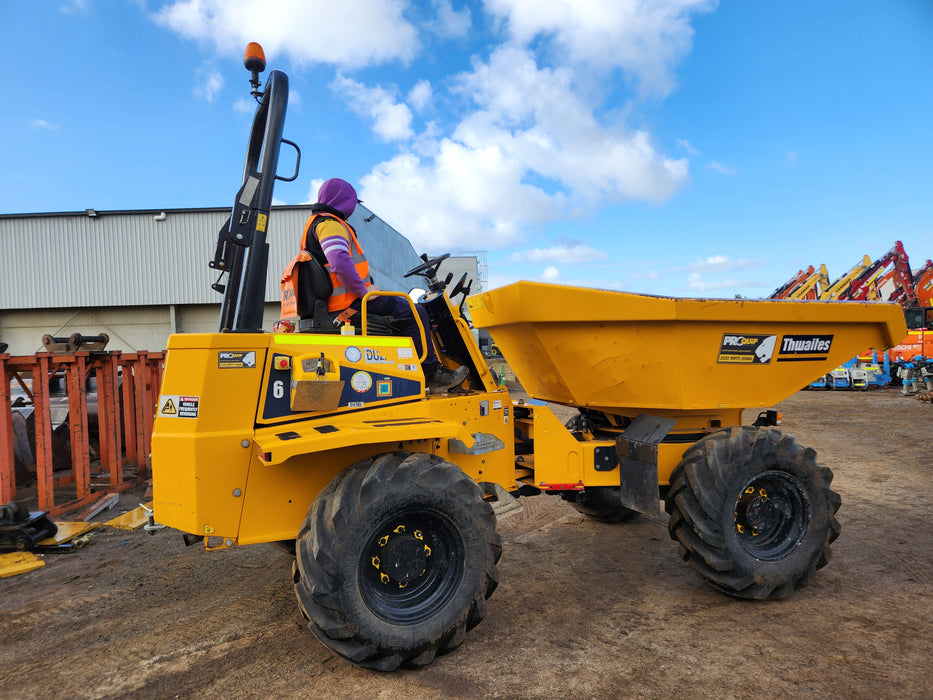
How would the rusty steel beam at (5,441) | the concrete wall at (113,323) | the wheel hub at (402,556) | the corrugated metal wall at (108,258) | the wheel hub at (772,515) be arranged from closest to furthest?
the wheel hub at (402,556)
the wheel hub at (772,515)
the rusty steel beam at (5,441)
the corrugated metal wall at (108,258)
the concrete wall at (113,323)

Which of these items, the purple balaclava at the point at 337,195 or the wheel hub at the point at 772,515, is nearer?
the purple balaclava at the point at 337,195

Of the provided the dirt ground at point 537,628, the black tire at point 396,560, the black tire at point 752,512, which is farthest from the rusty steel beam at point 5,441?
the black tire at point 752,512

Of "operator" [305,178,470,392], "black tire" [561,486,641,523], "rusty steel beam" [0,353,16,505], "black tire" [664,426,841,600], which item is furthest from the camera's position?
"rusty steel beam" [0,353,16,505]

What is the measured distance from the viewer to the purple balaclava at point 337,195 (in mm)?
3812

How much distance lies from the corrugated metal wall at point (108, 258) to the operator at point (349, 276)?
19.0 m

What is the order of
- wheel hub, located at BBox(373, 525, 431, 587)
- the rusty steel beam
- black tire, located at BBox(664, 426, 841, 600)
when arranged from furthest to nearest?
the rusty steel beam → black tire, located at BBox(664, 426, 841, 600) → wheel hub, located at BBox(373, 525, 431, 587)

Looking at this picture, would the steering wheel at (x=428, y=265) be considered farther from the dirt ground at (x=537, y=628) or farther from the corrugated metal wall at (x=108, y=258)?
the corrugated metal wall at (x=108, y=258)

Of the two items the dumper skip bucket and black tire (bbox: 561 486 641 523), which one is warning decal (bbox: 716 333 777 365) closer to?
the dumper skip bucket

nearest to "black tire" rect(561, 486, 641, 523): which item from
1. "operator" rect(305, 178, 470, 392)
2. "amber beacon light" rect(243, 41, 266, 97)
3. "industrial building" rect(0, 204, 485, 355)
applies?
"operator" rect(305, 178, 470, 392)

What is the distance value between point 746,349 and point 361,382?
2696mm

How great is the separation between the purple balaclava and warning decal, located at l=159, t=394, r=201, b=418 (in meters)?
1.57

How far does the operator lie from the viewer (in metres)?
3.56

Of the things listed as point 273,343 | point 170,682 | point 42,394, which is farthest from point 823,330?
point 42,394

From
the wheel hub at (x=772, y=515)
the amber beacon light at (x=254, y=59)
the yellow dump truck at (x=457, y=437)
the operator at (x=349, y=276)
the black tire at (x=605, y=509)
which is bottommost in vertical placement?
the black tire at (x=605, y=509)
